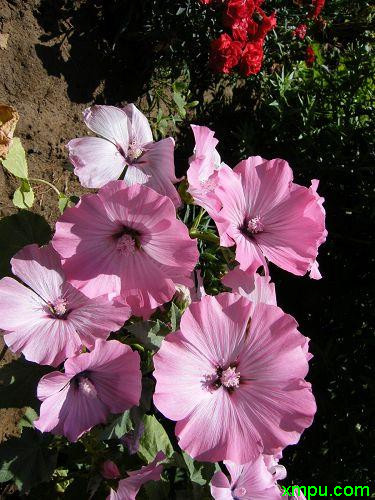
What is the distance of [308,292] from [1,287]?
175 centimetres

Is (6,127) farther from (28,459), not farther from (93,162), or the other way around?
(28,459)

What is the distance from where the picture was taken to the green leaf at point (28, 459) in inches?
42.3

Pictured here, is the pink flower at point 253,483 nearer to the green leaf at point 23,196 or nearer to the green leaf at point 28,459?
the green leaf at point 28,459

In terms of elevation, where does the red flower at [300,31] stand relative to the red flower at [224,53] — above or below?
below

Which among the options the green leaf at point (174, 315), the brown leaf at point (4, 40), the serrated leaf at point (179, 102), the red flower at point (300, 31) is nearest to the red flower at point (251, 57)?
the serrated leaf at point (179, 102)

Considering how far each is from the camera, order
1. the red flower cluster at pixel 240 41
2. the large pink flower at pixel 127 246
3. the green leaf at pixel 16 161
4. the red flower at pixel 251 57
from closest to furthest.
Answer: the large pink flower at pixel 127 246 → the green leaf at pixel 16 161 → the red flower cluster at pixel 240 41 → the red flower at pixel 251 57

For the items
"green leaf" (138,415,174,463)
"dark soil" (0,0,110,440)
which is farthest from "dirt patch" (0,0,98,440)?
"green leaf" (138,415,174,463)

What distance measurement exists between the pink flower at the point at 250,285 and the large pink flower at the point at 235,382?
0.21 feet

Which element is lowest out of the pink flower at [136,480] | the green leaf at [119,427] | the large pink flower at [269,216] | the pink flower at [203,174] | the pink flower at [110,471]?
the pink flower at [110,471]

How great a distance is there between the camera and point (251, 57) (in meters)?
2.07

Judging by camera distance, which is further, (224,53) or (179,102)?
(179,102)

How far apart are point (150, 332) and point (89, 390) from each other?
141 millimetres

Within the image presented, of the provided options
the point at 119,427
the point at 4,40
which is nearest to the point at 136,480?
the point at 119,427

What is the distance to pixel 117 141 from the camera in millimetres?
895
